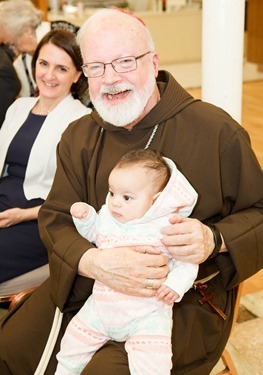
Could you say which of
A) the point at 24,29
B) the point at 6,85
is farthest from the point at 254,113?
the point at 6,85

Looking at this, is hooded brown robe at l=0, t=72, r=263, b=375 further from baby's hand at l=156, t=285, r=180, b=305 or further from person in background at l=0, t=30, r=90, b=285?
person in background at l=0, t=30, r=90, b=285

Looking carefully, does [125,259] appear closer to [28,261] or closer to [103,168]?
[103,168]

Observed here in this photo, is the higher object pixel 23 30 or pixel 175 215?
pixel 23 30

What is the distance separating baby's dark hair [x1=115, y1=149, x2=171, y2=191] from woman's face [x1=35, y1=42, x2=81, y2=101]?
1192 mm

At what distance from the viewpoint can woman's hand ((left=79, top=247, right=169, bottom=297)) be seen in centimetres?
159

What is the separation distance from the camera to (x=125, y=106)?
5.98 feet

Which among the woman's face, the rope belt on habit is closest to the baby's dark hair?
the rope belt on habit

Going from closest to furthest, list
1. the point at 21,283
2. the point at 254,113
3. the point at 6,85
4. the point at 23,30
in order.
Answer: the point at 21,283 → the point at 6,85 → the point at 23,30 → the point at 254,113

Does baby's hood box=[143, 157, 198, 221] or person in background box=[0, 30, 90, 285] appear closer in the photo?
baby's hood box=[143, 157, 198, 221]

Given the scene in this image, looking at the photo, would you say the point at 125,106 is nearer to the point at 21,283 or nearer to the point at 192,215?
the point at 192,215

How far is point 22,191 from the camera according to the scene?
2695 mm

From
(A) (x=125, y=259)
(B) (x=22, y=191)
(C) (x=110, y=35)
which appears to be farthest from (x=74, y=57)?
(A) (x=125, y=259)

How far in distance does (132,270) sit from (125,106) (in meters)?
0.57

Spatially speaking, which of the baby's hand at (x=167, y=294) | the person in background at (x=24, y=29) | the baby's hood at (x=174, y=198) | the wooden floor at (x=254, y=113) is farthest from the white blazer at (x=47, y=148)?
the wooden floor at (x=254, y=113)
